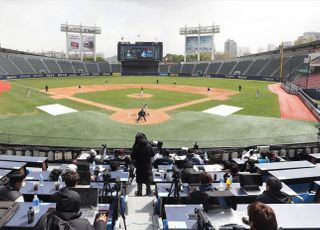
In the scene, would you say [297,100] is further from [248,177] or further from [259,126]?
[248,177]

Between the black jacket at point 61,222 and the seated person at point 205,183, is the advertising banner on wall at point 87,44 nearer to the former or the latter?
the seated person at point 205,183

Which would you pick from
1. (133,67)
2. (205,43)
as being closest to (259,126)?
(133,67)

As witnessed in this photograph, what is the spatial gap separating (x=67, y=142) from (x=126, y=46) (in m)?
77.1

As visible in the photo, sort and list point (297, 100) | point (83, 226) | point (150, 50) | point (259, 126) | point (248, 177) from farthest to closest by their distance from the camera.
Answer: point (150, 50), point (297, 100), point (259, 126), point (248, 177), point (83, 226)

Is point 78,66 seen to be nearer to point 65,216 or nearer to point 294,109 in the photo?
point 294,109

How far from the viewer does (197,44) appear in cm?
11431

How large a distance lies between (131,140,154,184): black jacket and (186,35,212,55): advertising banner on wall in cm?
10686

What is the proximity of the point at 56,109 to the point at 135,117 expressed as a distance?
11.2 metres

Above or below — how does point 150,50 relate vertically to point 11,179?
above

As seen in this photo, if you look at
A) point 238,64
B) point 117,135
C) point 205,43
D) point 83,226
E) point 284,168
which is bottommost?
point 117,135

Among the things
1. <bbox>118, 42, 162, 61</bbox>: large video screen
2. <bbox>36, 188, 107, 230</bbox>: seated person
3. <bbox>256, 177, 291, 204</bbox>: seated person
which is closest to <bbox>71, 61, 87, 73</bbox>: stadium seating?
<bbox>118, 42, 162, 61</bbox>: large video screen

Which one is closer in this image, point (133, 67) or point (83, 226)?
point (83, 226)

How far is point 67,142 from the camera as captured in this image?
20875 millimetres

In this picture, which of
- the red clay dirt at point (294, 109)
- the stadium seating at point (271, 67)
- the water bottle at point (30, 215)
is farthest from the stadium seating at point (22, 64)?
the water bottle at point (30, 215)
